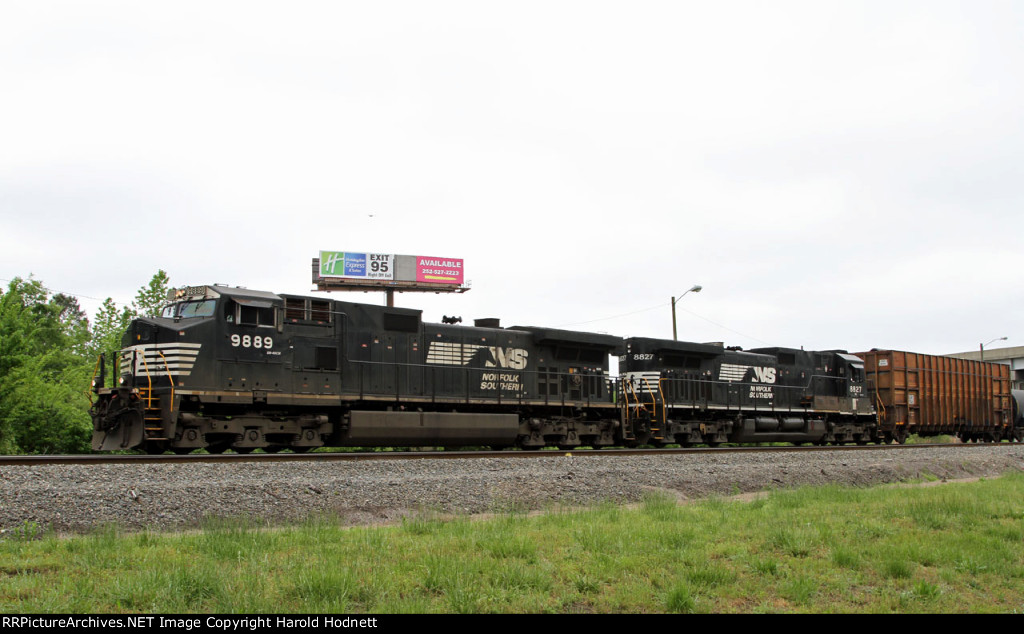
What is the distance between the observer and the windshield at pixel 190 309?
14.8 metres

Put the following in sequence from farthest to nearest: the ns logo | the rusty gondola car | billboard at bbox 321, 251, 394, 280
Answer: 1. billboard at bbox 321, 251, 394, 280
2. the rusty gondola car
3. the ns logo

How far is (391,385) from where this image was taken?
1712cm

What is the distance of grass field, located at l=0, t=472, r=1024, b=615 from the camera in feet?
17.4

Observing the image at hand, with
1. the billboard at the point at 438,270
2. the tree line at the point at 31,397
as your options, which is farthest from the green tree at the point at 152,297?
the billboard at the point at 438,270

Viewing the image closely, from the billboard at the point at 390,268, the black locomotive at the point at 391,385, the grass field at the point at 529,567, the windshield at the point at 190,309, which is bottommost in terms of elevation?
the grass field at the point at 529,567

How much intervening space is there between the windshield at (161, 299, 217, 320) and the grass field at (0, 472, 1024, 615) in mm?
7753

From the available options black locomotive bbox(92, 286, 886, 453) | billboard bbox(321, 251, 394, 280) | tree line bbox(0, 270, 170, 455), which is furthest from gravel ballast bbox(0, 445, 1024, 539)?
billboard bbox(321, 251, 394, 280)

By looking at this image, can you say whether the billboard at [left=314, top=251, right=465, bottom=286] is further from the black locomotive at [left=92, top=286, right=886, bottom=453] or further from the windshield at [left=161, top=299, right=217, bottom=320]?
the windshield at [left=161, top=299, right=217, bottom=320]

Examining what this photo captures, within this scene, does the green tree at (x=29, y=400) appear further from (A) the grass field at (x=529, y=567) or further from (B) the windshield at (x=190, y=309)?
(A) the grass field at (x=529, y=567)

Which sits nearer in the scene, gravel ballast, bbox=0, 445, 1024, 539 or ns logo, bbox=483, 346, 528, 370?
gravel ballast, bbox=0, 445, 1024, 539

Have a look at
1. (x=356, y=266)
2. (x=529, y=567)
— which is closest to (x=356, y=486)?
(x=529, y=567)

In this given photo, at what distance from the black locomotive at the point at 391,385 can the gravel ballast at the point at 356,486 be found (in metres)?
3.16
